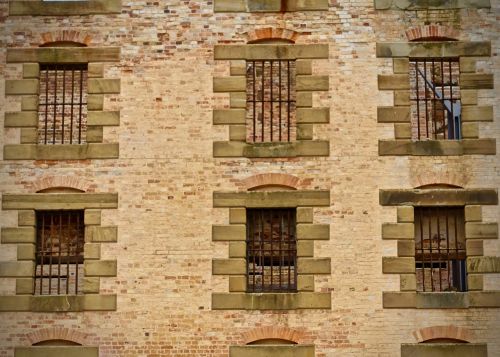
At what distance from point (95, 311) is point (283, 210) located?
4399 millimetres

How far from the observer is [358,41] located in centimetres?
2017

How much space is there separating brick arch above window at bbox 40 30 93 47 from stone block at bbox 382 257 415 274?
7.87 m

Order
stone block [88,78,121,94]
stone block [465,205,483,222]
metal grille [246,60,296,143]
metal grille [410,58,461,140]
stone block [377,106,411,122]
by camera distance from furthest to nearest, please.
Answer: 1. metal grille [410,58,461,140]
2. metal grille [246,60,296,143]
3. stone block [88,78,121,94]
4. stone block [377,106,411,122]
5. stone block [465,205,483,222]

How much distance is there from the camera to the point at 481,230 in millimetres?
19344

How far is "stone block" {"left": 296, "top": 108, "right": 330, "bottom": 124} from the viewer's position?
19.8m

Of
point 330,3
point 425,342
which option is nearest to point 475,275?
point 425,342

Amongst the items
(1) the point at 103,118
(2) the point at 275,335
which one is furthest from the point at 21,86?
(2) the point at 275,335

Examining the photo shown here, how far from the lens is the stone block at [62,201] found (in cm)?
1962

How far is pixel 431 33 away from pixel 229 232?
239 inches

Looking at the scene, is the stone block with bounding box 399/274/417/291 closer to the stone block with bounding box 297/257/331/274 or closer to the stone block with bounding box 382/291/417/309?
the stone block with bounding box 382/291/417/309

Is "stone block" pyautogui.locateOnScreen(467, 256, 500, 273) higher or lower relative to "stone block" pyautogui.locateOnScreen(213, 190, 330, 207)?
lower

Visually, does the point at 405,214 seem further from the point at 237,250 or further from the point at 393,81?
the point at 237,250

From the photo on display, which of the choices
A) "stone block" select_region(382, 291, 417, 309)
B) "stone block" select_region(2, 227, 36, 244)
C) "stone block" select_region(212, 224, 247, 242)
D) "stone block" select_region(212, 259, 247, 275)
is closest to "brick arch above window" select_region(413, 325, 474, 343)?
"stone block" select_region(382, 291, 417, 309)

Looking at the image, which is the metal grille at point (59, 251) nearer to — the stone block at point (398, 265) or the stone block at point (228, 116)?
the stone block at point (228, 116)
